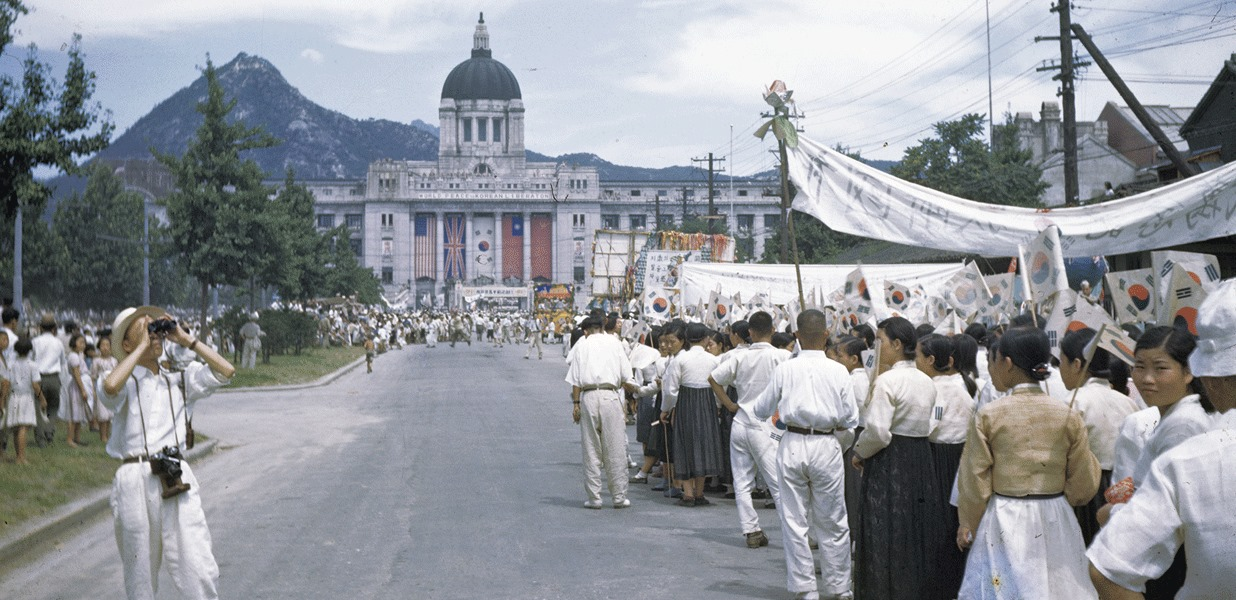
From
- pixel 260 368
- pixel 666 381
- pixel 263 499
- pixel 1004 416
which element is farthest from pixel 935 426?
pixel 260 368

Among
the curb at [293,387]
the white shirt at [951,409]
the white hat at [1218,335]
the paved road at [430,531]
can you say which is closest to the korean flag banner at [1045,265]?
the white shirt at [951,409]

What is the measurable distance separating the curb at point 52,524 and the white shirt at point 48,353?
3408mm

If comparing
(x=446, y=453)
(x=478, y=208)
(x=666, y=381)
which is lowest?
(x=446, y=453)

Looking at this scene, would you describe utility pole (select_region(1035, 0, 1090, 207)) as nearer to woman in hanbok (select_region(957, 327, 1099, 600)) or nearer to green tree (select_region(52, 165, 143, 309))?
woman in hanbok (select_region(957, 327, 1099, 600))

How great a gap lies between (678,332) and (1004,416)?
7.17 meters

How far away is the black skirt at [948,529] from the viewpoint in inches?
254

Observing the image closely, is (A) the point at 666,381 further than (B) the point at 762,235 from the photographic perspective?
No

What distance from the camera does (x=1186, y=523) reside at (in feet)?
9.62

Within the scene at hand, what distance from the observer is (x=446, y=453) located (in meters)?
15.4

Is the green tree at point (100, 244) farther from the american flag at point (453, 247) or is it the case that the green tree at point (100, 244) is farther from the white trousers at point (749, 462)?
the american flag at point (453, 247)

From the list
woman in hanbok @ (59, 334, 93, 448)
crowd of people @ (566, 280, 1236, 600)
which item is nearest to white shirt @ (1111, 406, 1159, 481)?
crowd of people @ (566, 280, 1236, 600)

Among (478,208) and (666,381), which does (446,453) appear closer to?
(666,381)

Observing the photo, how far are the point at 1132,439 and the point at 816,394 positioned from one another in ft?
9.59

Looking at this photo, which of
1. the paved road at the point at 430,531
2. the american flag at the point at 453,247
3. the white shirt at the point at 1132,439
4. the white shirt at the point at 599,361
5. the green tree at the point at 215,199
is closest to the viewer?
the white shirt at the point at 1132,439
